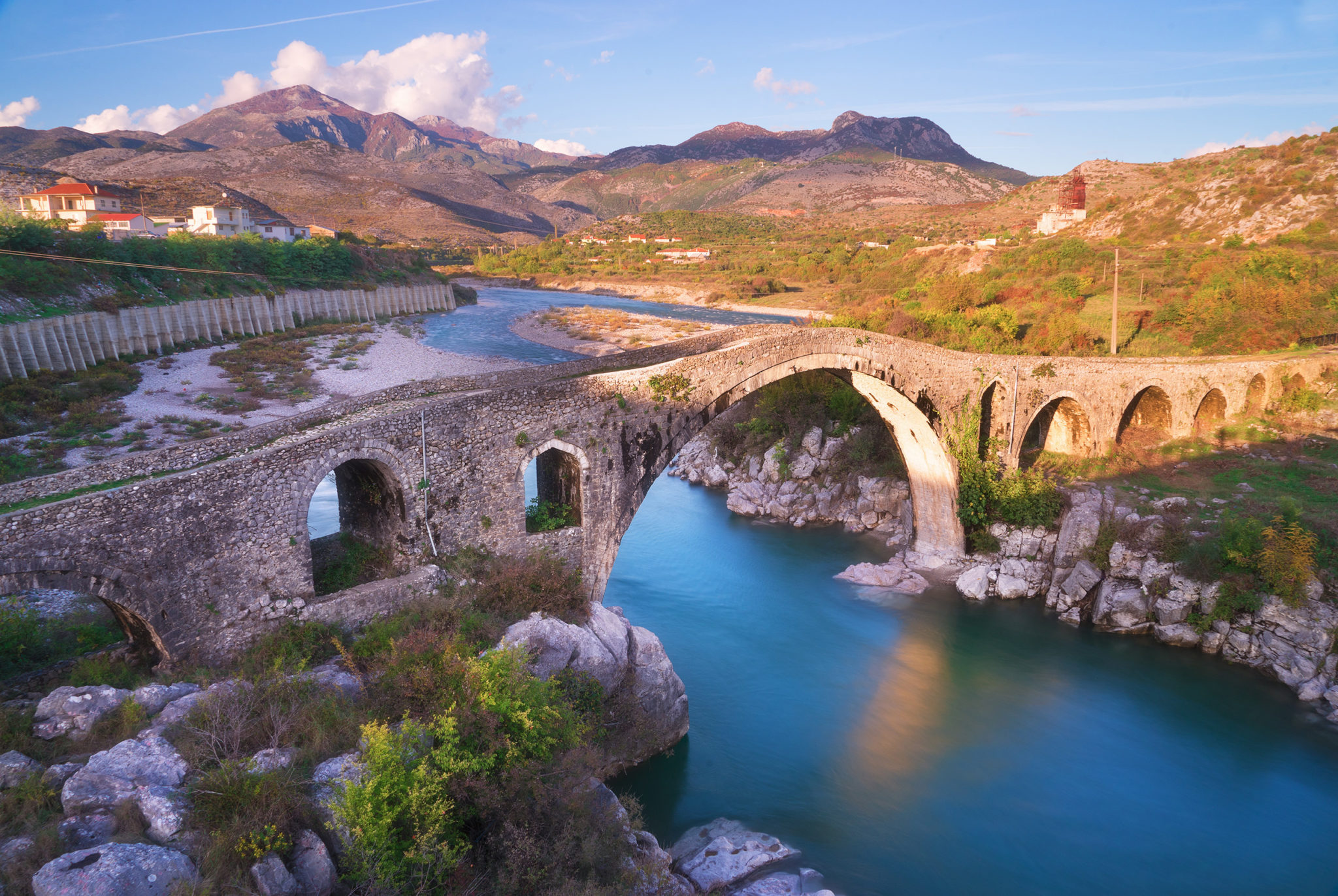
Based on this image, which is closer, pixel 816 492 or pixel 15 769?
pixel 15 769

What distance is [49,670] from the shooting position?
24.8 feet

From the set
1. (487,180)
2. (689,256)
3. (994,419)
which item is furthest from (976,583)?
(487,180)

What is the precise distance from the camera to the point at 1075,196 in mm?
48625

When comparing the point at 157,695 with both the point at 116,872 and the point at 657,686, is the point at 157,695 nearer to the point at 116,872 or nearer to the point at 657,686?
the point at 116,872

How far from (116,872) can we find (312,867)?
1372mm

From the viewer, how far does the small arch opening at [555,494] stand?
466 inches

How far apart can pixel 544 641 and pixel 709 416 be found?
234 inches

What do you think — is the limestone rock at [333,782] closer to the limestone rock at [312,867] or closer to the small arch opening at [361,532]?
the limestone rock at [312,867]

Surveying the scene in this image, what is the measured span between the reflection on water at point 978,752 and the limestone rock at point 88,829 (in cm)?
712

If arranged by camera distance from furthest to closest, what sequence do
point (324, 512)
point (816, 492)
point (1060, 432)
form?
point (816, 492)
point (324, 512)
point (1060, 432)

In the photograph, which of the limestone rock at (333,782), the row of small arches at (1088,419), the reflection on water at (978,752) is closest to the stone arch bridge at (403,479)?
the row of small arches at (1088,419)

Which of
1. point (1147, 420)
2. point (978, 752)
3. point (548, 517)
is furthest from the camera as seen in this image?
point (1147, 420)

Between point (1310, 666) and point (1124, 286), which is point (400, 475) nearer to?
point (1310, 666)

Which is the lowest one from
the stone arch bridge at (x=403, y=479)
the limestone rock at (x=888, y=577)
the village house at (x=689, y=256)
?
the limestone rock at (x=888, y=577)
